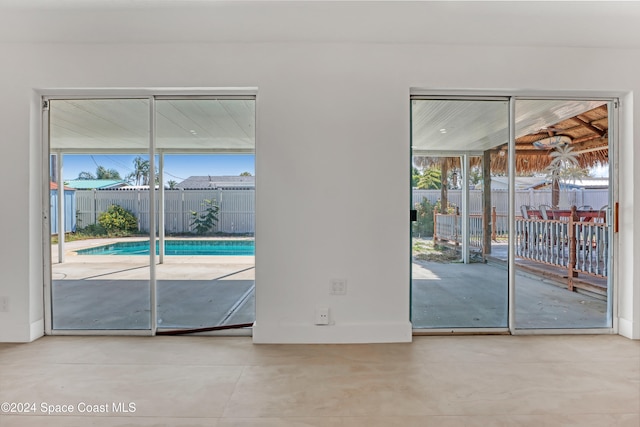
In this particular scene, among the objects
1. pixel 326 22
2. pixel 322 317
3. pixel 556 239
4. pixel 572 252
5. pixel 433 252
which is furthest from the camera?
pixel 572 252

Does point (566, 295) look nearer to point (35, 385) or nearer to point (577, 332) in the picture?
point (577, 332)

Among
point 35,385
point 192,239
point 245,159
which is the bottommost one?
point 35,385

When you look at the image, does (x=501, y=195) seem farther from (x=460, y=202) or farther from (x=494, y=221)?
(x=460, y=202)

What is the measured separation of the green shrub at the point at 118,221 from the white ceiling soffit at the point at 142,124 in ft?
1.84

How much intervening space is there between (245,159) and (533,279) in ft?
10.4

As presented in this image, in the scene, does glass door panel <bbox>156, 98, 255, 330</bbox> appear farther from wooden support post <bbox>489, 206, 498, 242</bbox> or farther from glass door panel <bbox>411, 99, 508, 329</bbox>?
wooden support post <bbox>489, 206, 498, 242</bbox>

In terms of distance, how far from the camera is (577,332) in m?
2.81

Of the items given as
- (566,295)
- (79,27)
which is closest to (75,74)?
(79,27)

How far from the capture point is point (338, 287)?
105 inches

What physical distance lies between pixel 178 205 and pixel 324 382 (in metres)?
2.07

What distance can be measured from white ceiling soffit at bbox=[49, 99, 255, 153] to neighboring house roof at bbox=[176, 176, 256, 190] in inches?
10.9

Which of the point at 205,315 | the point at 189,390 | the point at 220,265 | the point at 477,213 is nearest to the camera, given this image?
the point at 189,390

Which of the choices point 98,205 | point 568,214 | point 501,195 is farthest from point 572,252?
point 98,205

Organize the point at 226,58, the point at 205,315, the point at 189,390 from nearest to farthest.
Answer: the point at 189,390 → the point at 226,58 → the point at 205,315
